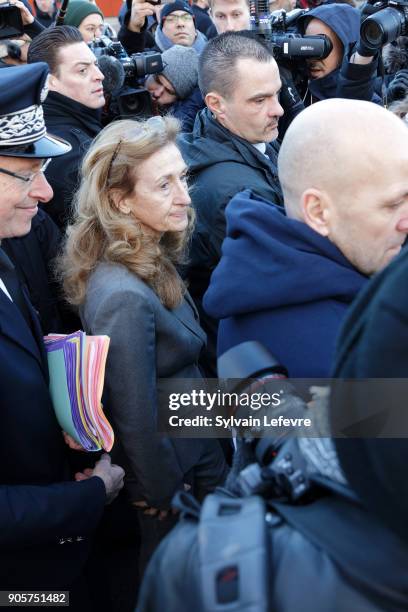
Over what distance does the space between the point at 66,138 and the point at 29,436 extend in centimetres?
177

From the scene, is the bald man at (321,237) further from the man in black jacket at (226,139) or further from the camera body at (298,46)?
the camera body at (298,46)

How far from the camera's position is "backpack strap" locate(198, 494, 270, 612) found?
0.71 meters

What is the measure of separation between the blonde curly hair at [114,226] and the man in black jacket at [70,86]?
90 centimetres

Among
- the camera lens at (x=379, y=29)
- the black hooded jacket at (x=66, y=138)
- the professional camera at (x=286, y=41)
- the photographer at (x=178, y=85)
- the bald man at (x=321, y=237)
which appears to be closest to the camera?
the bald man at (x=321, y=237)

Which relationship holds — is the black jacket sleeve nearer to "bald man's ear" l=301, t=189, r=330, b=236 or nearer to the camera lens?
the camera lens

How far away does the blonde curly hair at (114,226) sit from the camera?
6.63 ft

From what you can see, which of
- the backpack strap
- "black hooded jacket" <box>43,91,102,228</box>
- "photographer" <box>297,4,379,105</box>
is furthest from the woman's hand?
"photographer" <box>297,4,379,105</box>

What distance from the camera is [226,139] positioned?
2672 mm

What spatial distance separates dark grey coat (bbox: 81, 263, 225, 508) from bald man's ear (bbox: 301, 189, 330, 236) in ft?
2.27

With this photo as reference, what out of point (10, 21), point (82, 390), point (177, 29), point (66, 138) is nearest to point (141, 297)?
point (82, 390)

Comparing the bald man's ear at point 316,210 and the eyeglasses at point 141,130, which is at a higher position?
the bald man's ear at point 316,210

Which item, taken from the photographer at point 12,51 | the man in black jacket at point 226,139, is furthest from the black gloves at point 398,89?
the photographer at point 12,51

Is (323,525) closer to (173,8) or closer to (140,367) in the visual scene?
(140,367)

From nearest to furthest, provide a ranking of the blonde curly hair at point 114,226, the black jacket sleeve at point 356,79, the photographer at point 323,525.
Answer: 1. the photographer at point 323,525
2. the blonde curly hair at point 114,226
3. the black jacket sleeve at point 356,79
